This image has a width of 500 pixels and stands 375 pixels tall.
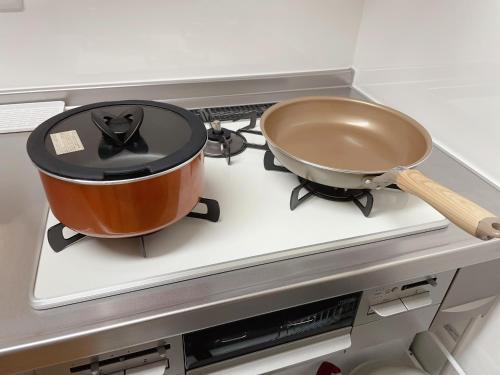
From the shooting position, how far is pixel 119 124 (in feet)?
1.89

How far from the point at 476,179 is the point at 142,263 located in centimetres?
68

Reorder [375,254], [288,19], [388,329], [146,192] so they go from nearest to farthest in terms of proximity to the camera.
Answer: [146,192]
[375,254]
[388,329]
[288,19]

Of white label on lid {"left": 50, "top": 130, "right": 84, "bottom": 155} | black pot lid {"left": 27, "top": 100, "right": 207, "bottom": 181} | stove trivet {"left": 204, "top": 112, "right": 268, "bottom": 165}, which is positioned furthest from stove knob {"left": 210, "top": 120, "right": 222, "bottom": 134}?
white label on lid {"left": 50, "top": 130, "right": 84, "bottom": 155}

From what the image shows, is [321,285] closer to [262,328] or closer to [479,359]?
[262,328]

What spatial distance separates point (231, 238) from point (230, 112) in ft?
1.52

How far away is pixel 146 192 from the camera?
523mm

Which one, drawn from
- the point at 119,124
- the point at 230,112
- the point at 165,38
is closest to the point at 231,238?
the point at 119,124

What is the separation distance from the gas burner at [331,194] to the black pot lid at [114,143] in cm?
22

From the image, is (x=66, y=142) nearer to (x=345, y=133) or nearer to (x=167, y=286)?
(x=167, y=286)

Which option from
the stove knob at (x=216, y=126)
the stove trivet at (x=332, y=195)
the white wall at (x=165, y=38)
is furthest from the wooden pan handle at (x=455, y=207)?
the white wall at (x=165, y=38)

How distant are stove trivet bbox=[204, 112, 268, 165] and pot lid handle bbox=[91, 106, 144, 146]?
10.4 inches

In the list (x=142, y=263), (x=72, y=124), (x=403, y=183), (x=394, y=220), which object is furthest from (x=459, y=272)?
(x=72, y=124)

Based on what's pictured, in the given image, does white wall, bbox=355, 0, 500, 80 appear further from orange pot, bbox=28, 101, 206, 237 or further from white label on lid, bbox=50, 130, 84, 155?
white label on lid, bbox=50, 130, 84, 155

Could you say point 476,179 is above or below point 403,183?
below
